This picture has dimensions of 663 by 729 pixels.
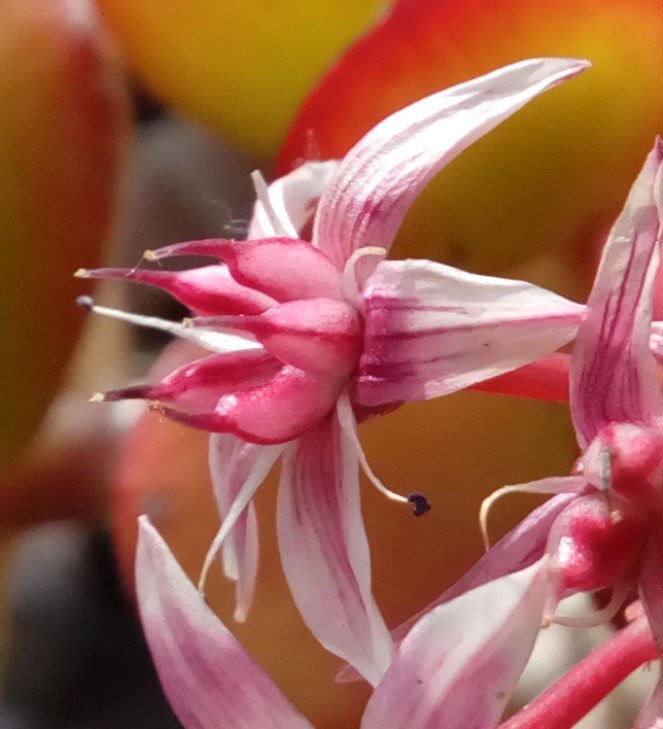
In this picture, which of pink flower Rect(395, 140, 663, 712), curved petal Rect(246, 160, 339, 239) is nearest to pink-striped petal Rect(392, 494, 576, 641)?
pink flower Rect(395, 140, 663, 712)

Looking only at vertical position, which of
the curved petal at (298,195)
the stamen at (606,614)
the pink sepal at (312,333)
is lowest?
the stamen at (606,614)

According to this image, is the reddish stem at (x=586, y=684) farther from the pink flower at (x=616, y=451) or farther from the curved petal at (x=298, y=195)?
the curved petal at (x=298, y=195)

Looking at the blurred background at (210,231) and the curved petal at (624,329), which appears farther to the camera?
the blurred background at (210,231)

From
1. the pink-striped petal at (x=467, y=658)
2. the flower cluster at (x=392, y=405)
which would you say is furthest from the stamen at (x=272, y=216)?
the pink-striped petal at (x=467, y=658)

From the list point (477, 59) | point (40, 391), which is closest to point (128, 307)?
point (40, 391)

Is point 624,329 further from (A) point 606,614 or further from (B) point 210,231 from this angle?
(B) point 210,231

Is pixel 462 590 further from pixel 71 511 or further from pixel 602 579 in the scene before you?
pixel 71 511

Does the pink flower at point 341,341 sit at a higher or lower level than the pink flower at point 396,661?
higher
